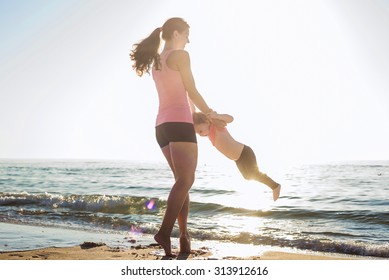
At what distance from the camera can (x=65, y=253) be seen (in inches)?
199

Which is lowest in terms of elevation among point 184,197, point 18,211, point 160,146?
point 18,211

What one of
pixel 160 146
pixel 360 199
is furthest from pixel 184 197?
pixel 360 199

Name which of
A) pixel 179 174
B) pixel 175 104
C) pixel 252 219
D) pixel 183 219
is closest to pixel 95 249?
pixel 183 219

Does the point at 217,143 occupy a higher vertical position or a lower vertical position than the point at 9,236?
higher

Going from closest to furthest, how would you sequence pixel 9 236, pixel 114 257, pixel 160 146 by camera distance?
pixel 160 146, pixel 114 257, pixel 9 236

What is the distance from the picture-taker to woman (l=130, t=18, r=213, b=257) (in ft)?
12.6

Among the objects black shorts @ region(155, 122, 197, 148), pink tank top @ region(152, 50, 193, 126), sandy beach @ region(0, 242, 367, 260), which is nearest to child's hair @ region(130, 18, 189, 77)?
pink tank top @ region(152, 50, 193, 126)

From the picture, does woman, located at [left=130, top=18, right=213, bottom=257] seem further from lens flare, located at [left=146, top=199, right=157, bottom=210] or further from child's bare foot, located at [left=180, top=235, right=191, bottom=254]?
lens flare, located at [left=146, top=199, right=157, bottom=210]

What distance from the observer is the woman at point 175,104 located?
384 cm

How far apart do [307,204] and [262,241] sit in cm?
657

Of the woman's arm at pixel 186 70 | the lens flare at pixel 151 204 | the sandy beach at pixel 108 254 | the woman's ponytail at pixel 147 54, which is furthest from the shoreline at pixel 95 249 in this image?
the lens flare at pixel 151 204

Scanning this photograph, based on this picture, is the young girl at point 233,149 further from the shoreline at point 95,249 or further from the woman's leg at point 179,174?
the shoreline at point 95,249

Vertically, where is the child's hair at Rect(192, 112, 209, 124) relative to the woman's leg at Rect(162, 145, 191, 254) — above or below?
above
